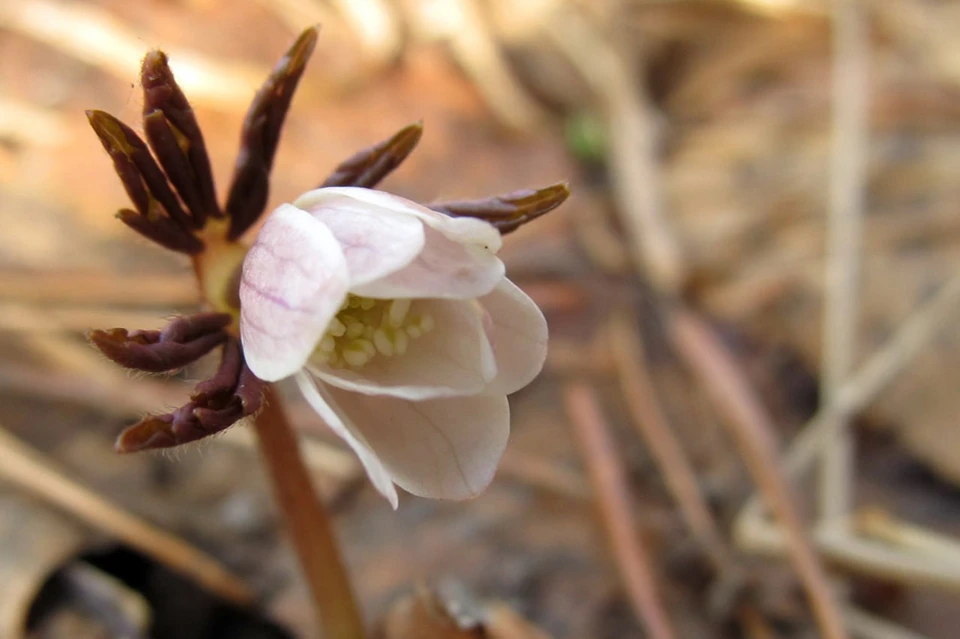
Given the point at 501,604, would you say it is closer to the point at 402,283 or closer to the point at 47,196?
the point at 402,283

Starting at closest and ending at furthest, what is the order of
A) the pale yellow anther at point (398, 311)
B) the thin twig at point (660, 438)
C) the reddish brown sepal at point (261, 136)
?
the pale yellow anther at point (398, 311), the reddish brown sepal at point (261, 136), the thin twig at point (660, 438)

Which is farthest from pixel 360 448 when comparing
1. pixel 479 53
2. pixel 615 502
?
pixel 479 53

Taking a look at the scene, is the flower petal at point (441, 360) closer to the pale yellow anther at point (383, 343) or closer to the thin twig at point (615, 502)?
the pale yellow anther at point (383, 343)

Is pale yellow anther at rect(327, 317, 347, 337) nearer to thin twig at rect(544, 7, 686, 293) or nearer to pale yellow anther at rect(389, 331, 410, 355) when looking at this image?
pale yellow anther at rect(389, 331, 410, 355)

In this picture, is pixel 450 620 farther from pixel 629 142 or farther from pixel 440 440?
pixel 629 142

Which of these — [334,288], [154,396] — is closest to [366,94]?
[154,396]

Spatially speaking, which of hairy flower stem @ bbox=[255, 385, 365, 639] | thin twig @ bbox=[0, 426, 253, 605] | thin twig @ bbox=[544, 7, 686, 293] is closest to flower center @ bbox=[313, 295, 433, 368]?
hairy flower stem @ bbox=[255, 385, 365, 639]

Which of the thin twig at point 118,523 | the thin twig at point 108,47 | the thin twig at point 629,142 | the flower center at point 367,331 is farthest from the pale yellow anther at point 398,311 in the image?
the thin twig at point 108,47
